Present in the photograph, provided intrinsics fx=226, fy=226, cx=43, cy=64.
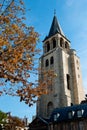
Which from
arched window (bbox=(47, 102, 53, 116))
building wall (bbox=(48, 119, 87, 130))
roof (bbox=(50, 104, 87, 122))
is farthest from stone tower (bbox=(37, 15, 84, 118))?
building wall (bbox=(48, 119, 87, 130))

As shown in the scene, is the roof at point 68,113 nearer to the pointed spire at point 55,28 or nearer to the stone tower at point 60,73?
the stone tower at point 60,73

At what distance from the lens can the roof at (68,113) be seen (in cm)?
4172

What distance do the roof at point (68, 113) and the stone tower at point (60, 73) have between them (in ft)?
12.1

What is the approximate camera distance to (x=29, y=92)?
12.5 m

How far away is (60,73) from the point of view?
54.0 metres

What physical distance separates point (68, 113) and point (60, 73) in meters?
12.7

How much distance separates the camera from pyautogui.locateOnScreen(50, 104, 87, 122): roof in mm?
41719

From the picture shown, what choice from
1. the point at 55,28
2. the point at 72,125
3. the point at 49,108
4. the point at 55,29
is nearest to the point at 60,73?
the point at 49,108

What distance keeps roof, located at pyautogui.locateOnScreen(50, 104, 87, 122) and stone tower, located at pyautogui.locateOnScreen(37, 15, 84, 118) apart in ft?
12.1

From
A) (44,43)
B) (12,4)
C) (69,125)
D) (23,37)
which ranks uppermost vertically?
(44,43)

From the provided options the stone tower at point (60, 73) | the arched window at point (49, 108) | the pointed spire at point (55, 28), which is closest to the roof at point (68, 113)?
the stone tower at point (60, 73)

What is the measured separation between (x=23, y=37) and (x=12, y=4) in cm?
201

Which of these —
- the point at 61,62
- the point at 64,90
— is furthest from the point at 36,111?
the point at 61,62

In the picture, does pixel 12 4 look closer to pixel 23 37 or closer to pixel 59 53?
pixel 23 37
